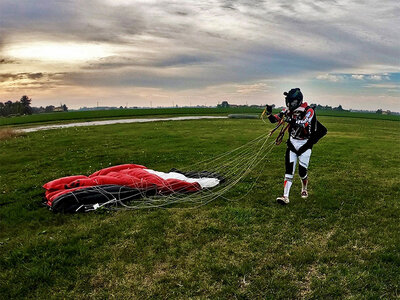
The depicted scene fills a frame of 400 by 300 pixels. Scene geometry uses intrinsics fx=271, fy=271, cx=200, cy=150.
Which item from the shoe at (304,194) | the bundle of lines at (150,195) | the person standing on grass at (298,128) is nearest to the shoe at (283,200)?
the person standing on grass at (298,128)

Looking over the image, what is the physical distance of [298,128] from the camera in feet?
23.5

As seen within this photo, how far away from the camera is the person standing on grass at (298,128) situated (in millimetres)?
7082

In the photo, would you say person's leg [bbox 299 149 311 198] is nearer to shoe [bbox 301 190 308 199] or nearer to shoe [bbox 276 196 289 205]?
shoe [bbox 301 190 308 199]

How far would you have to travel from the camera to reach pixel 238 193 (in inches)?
324

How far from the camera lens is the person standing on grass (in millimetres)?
7082

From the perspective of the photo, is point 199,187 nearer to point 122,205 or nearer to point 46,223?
point 122,205

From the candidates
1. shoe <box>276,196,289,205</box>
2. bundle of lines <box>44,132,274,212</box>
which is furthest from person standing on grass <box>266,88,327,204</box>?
bundle of lines <box>44,132,274,212</box>

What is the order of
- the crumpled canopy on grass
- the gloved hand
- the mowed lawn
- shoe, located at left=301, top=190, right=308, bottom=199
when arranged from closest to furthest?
1. the mowed lawn
2. the crumpled canopy on grass
3. the gloved hand
4. shoe, located at left=301, top=190, right=308, bottom=199

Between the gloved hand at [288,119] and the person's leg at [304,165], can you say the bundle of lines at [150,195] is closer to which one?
the gloved hand at [288,119]

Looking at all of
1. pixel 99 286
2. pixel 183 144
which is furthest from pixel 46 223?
pixel 183 144

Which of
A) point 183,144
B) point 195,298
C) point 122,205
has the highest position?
point 183,144

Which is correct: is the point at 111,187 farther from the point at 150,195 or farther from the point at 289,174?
the point at 289,174

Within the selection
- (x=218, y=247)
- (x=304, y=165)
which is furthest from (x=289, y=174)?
(x=218, y=247)

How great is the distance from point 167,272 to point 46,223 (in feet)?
11.7
